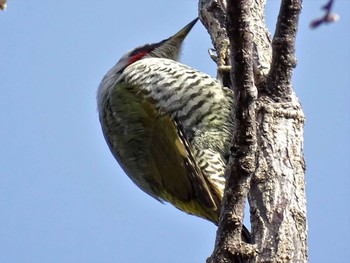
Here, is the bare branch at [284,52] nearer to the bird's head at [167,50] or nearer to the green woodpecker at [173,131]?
the green woodpecker at [173,131]

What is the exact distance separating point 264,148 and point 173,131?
1.32 metres

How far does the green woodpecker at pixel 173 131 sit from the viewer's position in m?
4.61

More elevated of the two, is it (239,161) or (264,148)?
(264,148)

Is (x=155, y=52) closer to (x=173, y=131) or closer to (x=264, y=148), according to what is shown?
(x=173, y=131)

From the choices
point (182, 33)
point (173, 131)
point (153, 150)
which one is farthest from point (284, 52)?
point (182, 33)

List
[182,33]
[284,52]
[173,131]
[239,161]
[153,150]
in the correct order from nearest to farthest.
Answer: [239,161] → [284,52] → [173,131] → [153,150] → [182,33]

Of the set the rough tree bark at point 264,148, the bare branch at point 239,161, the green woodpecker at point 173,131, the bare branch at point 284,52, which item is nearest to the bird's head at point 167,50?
the green woodpecker at point 173,131

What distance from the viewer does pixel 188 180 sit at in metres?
4.65

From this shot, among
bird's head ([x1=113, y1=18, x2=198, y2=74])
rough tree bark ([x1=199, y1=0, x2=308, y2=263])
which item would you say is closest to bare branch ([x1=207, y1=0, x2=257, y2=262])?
rough tree bark ([x1=199, y1=0, x2=308, y2=263])

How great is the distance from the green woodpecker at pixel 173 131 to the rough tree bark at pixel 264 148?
0.81 metres

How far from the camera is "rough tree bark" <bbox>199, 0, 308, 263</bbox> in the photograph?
2572 millimetres

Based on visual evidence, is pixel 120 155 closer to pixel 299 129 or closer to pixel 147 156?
pixel 147 156

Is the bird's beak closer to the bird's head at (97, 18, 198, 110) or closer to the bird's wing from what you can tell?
the bird's head at (97, 18, 198, 110)

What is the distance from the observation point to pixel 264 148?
3490 mm
